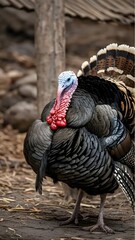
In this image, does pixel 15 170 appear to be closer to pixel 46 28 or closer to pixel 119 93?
pixel 46 28

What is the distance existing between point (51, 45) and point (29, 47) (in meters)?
5.40

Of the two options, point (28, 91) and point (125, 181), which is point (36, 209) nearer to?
point (125, 181)

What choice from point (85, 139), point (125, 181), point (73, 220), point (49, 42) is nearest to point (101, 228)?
point (73, 220)

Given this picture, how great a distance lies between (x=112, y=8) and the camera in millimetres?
7457

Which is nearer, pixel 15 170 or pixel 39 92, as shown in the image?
pixel 39 92

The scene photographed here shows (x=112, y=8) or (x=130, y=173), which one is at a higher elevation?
(x=112, y=8)

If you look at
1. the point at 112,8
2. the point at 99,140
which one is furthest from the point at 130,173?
the point at 112,8

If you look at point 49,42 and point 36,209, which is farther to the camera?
point 49,42

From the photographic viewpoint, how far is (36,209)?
5.52m

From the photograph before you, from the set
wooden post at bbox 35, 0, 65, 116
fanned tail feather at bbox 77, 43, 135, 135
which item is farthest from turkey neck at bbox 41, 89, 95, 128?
wooden post at bbox 35, 0, 65, 116

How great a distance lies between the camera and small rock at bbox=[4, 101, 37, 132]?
855 cm

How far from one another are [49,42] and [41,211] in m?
1.52

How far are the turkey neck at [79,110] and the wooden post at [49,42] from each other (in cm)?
112

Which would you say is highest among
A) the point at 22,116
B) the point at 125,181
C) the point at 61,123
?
the point at 61,123
